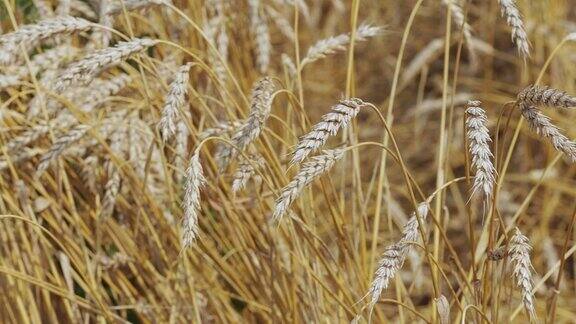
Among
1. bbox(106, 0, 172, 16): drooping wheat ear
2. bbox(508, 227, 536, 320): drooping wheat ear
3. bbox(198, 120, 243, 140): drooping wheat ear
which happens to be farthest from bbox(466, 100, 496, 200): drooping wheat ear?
bbox(106, 0, 172, 16): drooping wheat ear

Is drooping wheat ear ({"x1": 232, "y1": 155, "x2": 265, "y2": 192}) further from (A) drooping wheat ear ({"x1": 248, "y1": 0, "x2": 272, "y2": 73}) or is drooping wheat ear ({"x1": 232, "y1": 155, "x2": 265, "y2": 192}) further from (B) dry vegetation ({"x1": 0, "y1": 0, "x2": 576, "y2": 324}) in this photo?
(A) drooping wheat ear ({"x1": 248, "y1": 0, "x2": 272, "y2": 73})

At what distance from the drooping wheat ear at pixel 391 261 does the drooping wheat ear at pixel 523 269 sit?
0.12 metres

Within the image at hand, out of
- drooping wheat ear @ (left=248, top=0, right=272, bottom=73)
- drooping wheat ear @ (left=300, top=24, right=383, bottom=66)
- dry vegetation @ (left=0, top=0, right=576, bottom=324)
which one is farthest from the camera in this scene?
drooping wheat ear @ (left=248, top=0, right=272, bottom=73)

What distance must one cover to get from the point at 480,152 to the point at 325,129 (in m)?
0.18

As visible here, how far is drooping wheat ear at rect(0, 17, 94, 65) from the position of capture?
1404mm

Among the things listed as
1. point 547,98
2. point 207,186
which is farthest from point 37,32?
point 547,98

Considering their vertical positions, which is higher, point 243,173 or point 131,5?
point 131,5

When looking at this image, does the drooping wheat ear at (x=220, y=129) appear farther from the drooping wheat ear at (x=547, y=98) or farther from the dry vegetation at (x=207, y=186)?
the drooping wheat ear at (x=547, y=98)

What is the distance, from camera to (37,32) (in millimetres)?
1414

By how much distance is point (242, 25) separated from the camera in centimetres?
239

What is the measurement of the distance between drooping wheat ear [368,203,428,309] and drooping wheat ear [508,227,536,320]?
0.12 meters

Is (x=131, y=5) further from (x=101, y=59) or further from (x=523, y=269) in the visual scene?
(x=523, y=269)

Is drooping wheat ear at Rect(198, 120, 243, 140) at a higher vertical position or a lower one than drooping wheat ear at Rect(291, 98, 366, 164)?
lower

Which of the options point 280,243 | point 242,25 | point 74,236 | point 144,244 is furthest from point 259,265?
point 242,25
